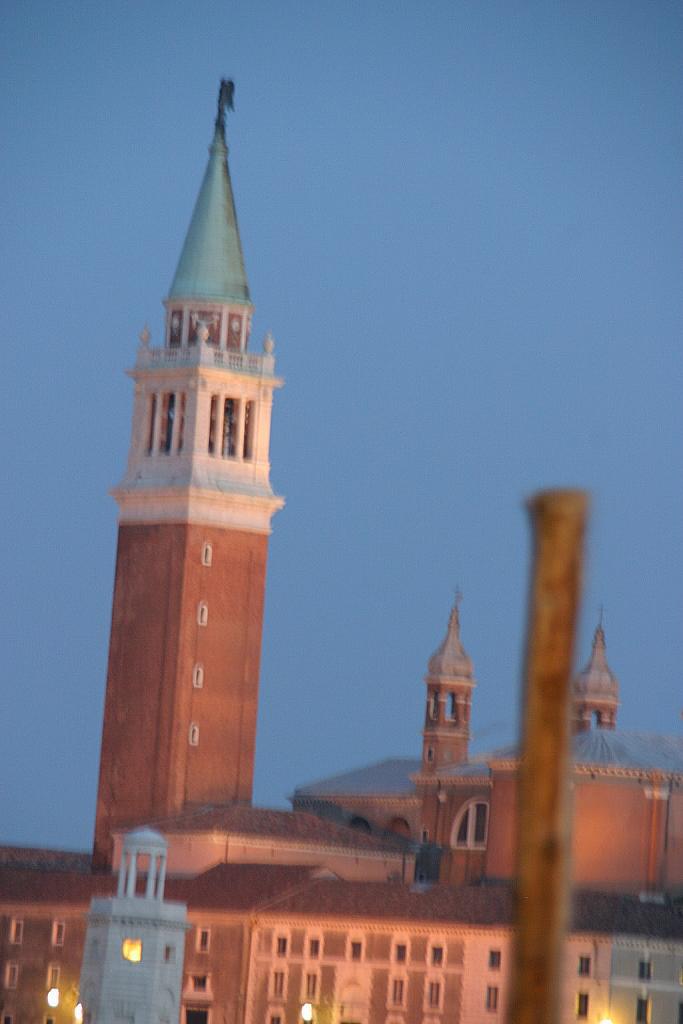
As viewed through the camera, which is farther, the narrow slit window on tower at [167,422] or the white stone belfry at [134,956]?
the narrow slit window on tower at [167,422]

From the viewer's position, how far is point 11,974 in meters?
64.1

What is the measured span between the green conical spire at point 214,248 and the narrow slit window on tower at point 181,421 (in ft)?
9.67

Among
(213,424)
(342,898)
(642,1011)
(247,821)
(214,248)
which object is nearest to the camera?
(642,1011)

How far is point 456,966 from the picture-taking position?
58.6 m

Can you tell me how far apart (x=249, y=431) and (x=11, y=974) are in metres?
15.8

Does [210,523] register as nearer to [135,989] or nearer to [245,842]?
[245,842]

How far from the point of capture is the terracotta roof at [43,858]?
69.1 m

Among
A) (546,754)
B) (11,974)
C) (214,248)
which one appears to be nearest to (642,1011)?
(11,974)

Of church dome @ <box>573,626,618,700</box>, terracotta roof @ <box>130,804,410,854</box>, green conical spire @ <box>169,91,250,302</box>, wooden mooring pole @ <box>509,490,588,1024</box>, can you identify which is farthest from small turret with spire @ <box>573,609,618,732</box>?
wooden mooring pole @ <box>509,490,588,1024</box>

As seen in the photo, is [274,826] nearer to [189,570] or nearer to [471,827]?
[471,827]

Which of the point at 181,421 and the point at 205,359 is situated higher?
the point at 205,359

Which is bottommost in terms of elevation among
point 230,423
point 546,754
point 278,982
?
point 546,754

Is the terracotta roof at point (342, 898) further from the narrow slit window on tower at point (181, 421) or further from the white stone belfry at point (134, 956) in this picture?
the narrow slit window on tower at point (181, 421)

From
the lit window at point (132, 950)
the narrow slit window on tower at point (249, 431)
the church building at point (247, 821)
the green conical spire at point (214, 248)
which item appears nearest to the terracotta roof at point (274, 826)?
the church building at point (247, 821)
